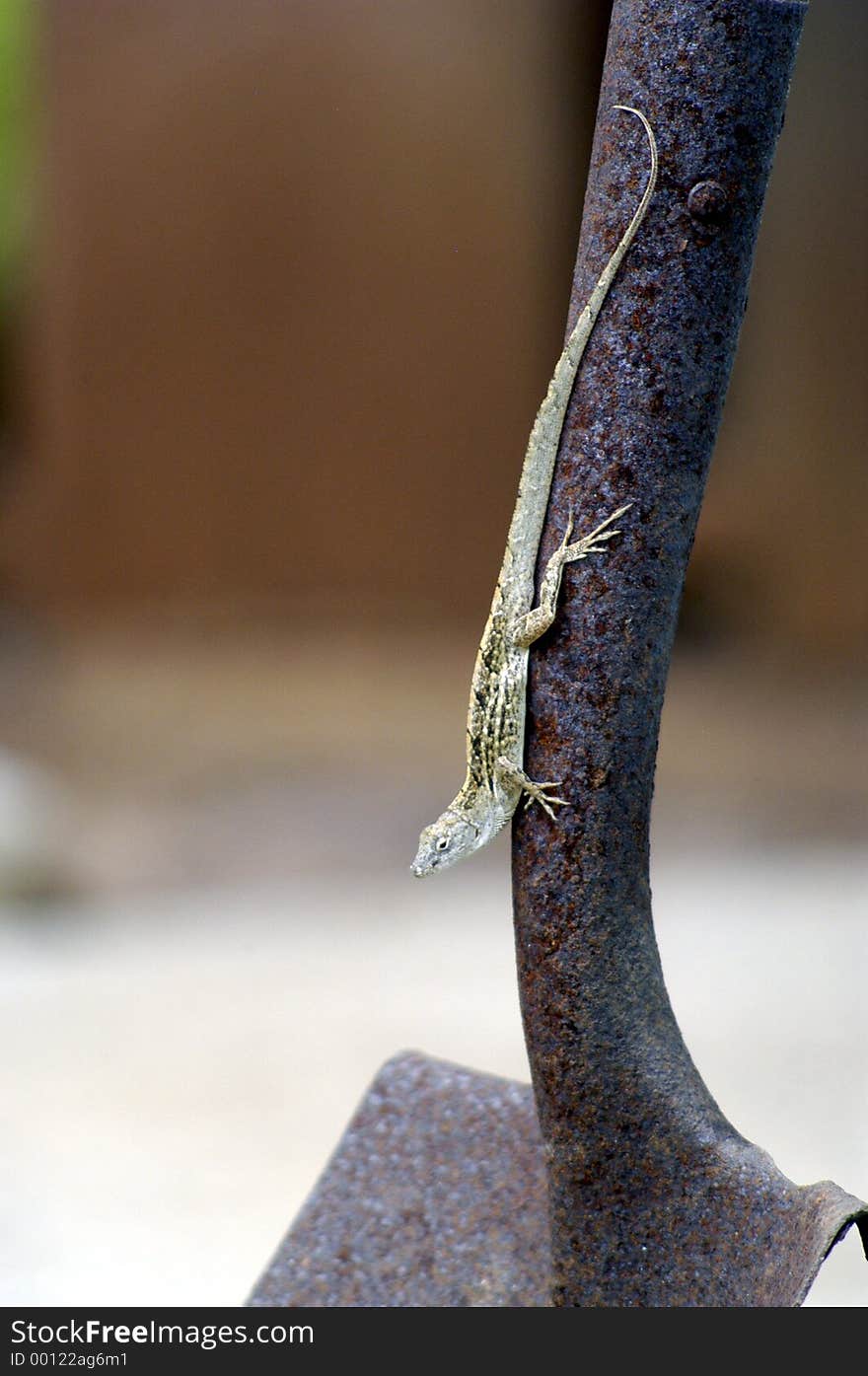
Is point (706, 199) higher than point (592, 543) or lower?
higher

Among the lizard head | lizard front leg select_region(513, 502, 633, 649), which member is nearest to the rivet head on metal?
lizard front leg select_region(513, 502, 633, 649)

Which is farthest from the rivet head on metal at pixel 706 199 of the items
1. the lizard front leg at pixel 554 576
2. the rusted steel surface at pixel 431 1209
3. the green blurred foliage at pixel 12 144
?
the green blurred foliage at pixel 12 144

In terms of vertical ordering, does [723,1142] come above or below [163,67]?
below

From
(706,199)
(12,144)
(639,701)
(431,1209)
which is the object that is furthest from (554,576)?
(12,144)

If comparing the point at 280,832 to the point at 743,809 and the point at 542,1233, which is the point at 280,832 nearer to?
the point at 743,809

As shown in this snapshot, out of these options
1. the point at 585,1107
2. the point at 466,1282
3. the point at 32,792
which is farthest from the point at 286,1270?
the point at 32,792

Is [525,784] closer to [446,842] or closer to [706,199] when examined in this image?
[446,842]
